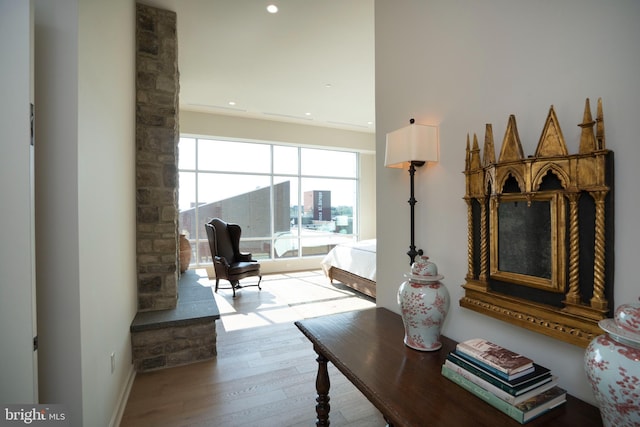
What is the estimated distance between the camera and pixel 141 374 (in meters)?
2.52

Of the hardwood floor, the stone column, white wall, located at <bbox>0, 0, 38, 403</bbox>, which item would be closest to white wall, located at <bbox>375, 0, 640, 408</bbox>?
the hardwood floor

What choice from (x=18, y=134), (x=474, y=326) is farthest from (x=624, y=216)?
(x=18, y=134)

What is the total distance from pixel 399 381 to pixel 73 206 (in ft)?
5.04

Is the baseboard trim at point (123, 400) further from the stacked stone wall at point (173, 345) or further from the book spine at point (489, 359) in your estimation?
the book spine at point (489, 359)

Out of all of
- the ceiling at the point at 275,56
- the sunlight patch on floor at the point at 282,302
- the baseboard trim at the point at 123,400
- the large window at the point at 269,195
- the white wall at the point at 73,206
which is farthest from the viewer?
the large window at the point at 269,195

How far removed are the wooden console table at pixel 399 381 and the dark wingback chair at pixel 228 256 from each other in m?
3.36

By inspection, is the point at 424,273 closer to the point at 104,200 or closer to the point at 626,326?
the point at 626,326

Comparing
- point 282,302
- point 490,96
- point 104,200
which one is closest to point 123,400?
point 104,200

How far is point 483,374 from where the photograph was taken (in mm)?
1042

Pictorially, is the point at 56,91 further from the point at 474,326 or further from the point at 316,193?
the point at 316,193

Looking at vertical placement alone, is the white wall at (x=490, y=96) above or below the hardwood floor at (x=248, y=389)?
above

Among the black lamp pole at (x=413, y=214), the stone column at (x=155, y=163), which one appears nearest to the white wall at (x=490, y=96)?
the black lamp pole at (x=413, y=214)

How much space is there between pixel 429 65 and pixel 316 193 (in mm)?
5779

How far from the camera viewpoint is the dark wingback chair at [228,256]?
4840mm
